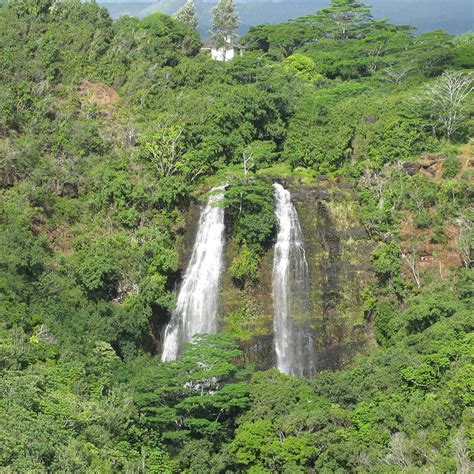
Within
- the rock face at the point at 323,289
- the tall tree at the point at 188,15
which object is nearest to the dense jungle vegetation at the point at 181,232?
the rock face at the point at 323,289

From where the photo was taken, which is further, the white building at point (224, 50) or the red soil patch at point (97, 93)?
the white building at point (224, 50)

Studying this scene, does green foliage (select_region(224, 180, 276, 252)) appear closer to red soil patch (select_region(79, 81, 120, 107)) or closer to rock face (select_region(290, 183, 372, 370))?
rock face (select_region(290, 183, 372, 370))

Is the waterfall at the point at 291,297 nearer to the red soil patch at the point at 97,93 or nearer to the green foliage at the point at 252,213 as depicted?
the green foliage at the point at 252,213

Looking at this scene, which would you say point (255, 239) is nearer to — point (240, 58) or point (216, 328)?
point (216, 328)

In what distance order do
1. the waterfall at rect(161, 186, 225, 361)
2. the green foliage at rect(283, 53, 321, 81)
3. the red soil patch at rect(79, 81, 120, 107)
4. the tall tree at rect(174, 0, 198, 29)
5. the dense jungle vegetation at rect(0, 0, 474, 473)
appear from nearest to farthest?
the dense jungle vegetation at rect(0, 0, 474, 473)
the waterfall at rect(161, 186, 225, 361)
the red soil patch at rect(79, 81, 120, 107)
the green foliage at rect(283, 53, 321, 81)
the tall tree at rect(174, 0, 198, 29)

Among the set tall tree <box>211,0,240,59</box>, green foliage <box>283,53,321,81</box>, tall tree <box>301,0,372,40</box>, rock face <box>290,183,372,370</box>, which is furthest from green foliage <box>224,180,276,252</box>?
tall tree <box>301,0,372,40</box>

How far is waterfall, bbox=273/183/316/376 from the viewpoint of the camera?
33844mm

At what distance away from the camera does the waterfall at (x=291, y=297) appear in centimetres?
3384

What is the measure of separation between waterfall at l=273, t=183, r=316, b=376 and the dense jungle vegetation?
114 cm

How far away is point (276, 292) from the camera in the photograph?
35.4 m

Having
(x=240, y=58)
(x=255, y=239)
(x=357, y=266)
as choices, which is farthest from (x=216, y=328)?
(x=240, y=58)

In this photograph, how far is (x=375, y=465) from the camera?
22547 millimetres

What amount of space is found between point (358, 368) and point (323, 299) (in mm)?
6884

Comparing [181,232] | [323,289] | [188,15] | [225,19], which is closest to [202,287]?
[181,232]
